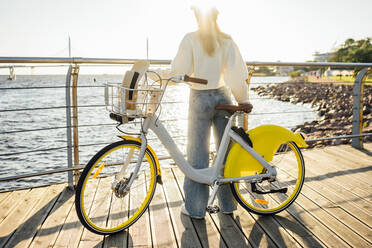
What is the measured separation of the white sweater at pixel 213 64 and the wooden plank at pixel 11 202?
1.79m

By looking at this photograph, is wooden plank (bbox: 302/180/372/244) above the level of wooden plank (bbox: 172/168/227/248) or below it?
above

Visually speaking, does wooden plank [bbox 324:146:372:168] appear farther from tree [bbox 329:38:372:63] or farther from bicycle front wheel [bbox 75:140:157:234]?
tree [bbox 329:38:372:63]

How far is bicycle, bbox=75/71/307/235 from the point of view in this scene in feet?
6.42

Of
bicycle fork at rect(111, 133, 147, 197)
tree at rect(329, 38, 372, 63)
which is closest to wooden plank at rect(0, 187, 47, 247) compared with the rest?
bicycle fork at rect(111, 133, 147, 197)

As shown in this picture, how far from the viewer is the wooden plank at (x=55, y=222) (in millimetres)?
2141

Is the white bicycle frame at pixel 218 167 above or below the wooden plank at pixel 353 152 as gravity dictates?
above

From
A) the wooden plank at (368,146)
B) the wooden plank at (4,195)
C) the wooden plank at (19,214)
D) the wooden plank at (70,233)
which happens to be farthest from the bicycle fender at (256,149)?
the wooden plank at (368,146)

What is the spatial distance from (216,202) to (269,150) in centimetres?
69

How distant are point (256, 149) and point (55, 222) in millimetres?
1664

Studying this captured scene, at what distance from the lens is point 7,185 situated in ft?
21.3

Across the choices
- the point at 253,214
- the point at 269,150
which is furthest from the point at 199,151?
the point at 253,214

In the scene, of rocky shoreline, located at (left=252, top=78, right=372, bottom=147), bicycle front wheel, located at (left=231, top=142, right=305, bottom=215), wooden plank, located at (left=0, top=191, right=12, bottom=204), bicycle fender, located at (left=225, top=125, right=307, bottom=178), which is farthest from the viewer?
rocky shoreline, located at (left=252, top=78, right=372, bottom=147)

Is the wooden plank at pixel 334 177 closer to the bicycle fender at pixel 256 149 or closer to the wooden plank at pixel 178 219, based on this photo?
the bicycle fender at pixel 256 149

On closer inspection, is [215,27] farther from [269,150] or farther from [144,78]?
[269,150]
